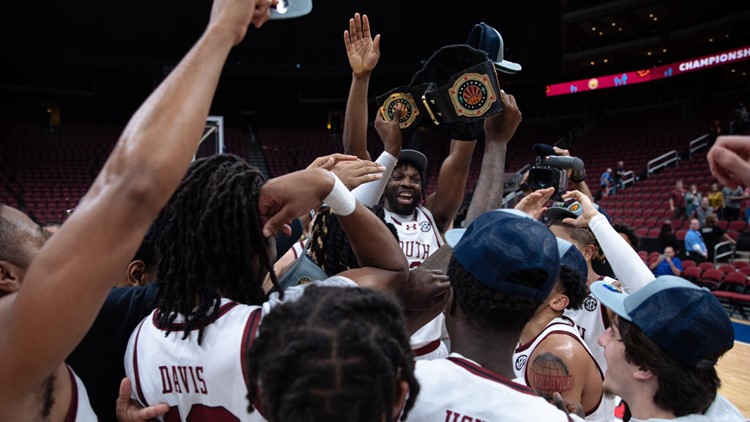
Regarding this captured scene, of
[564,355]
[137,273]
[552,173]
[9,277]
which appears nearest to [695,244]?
[552,173]

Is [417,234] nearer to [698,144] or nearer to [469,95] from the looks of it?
[469,95]

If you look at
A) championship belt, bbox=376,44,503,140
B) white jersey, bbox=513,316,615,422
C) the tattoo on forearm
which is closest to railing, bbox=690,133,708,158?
championship belt, bbox=376,44,503,140

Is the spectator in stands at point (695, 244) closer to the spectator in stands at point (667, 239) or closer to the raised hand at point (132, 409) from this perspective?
the spectator in stands at point (667, 239)

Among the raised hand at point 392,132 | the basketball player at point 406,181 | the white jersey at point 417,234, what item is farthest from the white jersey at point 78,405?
the white jersey at point 417,234

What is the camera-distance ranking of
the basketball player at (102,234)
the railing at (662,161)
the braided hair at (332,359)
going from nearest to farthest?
the basketball player at (102,234) → the braided hair at (332,359) → the railing at (662,161)

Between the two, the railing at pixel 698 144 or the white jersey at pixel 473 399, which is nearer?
the white jersey at pixel 473 399

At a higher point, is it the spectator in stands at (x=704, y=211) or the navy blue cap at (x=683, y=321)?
the navy blue cap at (x=683, y=321)

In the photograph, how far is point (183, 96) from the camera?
83cm

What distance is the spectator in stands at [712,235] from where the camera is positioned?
1011 cm

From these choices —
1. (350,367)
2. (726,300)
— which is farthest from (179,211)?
(726,300)

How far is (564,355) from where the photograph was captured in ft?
6.30

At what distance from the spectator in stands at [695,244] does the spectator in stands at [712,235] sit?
0.66m

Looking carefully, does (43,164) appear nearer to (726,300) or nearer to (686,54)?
(726,300)

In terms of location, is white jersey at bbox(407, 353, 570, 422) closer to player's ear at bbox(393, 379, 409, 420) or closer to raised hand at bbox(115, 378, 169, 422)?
player's ear at bbox(393, 379, 409, 420)
